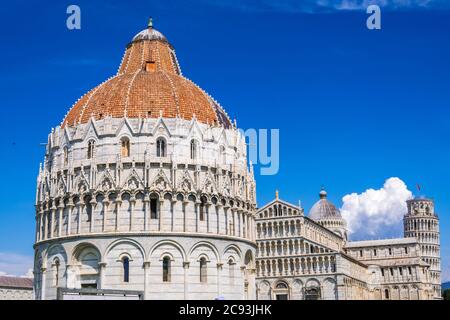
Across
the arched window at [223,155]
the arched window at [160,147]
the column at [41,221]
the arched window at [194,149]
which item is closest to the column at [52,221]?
the column at [41,221]

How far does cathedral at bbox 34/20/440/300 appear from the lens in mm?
58344

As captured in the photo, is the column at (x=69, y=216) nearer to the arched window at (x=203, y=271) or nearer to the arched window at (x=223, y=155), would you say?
the arched window at (x=203, y=271)

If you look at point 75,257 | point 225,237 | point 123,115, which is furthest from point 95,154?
point 225,237

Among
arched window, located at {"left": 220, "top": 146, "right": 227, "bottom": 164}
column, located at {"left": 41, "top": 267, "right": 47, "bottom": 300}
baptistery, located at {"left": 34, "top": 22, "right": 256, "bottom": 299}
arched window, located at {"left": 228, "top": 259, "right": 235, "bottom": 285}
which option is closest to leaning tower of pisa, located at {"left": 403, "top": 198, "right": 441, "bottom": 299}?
baptistery, located at {"left": 34, "top": 22, "right": 256, "bottom": 299}

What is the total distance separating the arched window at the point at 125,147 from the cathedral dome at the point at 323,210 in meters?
105

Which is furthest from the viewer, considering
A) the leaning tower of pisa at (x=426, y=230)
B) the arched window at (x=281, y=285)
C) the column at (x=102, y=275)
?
the leaning tower of pisa at (x=426, y=230)

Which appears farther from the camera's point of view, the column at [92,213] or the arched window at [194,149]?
the arched window at [194,149]

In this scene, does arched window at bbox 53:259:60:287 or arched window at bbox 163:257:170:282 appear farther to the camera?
arched window at bbox 53:259:60:287

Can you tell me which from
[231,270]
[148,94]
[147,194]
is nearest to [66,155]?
[148,94]

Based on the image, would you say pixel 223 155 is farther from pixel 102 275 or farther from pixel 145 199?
pixel 102 275

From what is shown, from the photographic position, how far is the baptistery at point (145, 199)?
5831 centimetres

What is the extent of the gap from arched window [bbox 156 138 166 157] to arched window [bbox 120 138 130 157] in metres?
2.74

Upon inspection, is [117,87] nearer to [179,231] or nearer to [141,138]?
[141,138]

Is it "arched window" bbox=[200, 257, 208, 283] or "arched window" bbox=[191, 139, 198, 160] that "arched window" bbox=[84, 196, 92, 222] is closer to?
"arched window" bbox=[191, 139, 198, 160]
